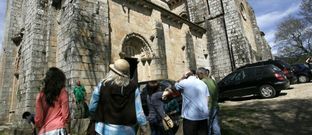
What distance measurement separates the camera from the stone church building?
8.91 meters

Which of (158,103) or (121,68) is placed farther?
(158,103)

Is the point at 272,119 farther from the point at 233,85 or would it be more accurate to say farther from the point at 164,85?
the point at 233,85

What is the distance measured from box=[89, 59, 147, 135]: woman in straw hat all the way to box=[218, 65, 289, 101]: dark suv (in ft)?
28.6

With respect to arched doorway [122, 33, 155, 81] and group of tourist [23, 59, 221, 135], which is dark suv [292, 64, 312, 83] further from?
group of tourist [23, 59, 221, 135]

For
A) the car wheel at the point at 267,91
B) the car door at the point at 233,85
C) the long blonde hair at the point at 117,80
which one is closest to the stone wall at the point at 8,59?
the car door at the point at 233,85

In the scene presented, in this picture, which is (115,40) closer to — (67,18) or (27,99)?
(67,18)

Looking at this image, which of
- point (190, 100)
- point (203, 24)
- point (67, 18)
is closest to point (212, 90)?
point (190, 100)

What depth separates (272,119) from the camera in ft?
21.2

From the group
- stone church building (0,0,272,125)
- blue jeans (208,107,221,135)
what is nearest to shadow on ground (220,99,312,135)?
blue jeans (208,107,221,135)

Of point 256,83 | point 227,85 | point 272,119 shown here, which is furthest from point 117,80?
point 227,85

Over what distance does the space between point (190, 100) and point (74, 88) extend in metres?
5.46

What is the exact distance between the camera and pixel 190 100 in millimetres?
3602

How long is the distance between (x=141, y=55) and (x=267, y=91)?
664cm

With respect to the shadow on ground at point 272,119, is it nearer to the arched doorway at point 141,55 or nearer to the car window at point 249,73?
the car window at point 249,73
